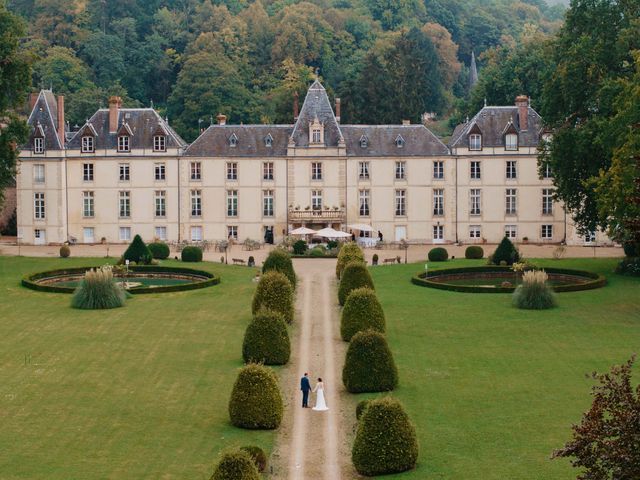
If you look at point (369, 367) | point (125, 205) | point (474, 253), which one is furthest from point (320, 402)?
point (125, 205)

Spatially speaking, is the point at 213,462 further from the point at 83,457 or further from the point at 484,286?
the point at 484,286

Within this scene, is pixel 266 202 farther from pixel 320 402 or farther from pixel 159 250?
pixel 320 402

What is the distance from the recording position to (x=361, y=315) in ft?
130

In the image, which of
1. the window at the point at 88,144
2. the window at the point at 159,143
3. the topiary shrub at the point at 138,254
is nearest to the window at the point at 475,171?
the window at the point at 159,143

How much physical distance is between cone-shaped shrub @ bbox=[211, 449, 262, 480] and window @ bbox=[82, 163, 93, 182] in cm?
5374

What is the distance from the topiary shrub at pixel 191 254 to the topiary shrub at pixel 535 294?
21.4 meters

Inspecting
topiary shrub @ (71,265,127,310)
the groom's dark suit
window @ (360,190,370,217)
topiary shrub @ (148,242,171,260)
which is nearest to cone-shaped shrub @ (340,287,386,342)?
the groom's dark suit

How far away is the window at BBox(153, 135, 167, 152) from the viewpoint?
243ft

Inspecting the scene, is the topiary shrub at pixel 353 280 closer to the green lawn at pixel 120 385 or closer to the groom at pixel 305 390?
the green lawn at pixel 120 385

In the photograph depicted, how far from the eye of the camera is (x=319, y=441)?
28.2 meters

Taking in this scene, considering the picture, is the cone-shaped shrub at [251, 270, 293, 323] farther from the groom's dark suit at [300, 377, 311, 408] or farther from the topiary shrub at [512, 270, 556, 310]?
the groom's dark suit at [300, 377, 311, 408]

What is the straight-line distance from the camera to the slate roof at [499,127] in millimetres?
73750

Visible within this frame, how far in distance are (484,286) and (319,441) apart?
2463cm

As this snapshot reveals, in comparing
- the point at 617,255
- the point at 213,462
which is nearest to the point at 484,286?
the point at 617,255
